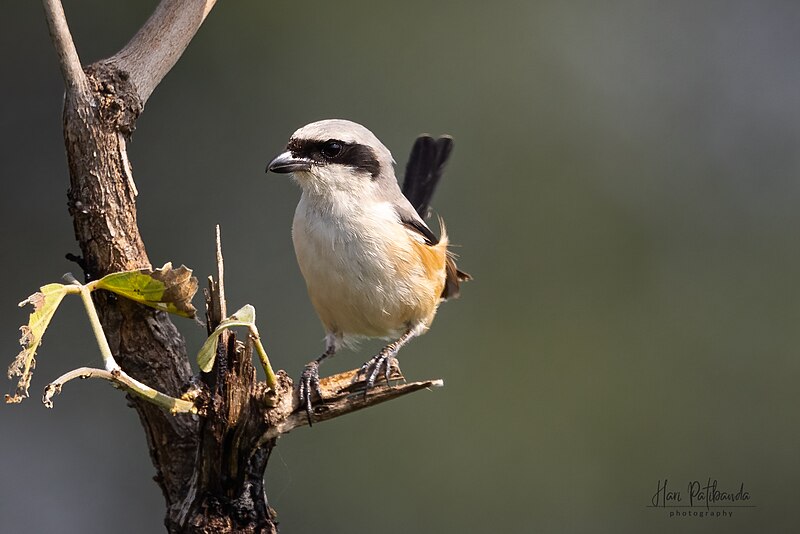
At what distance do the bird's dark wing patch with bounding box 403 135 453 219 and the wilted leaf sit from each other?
2.88m

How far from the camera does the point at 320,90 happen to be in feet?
22.8

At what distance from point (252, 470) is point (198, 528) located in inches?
8.4

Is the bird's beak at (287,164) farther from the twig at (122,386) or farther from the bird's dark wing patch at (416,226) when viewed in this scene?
the twig at (122,386)

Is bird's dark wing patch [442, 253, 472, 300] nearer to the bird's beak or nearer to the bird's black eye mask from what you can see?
the bird's black eye mask

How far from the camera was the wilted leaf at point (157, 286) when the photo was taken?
242cm

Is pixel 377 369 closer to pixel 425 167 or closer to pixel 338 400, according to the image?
pixel 338 400

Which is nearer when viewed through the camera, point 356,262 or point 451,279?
point 356,262

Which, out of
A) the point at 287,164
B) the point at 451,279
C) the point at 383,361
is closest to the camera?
the point at 383,361

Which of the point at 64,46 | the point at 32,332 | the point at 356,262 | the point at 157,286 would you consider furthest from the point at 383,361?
the point at 64,46

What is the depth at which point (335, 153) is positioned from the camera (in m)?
3.77

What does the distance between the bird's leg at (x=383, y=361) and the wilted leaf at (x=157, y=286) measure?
1.97 feet

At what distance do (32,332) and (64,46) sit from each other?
75 centimetres

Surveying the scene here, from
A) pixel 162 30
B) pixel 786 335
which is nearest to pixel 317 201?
pixel 162 30

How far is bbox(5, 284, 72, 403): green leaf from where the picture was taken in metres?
2.21
